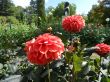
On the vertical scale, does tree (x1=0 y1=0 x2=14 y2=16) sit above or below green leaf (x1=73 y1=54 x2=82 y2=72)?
below

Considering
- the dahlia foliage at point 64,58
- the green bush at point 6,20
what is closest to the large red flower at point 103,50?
the dahlia foliage at point 64,58

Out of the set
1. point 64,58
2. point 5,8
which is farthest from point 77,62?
point 5,8

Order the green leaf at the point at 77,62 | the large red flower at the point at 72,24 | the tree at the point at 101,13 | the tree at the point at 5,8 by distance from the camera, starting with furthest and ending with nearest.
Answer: the tree at the point at 5,8, the tree at the point at 101,13, the large red flower at the point at 72,24, the green leaf at the point at 77,62

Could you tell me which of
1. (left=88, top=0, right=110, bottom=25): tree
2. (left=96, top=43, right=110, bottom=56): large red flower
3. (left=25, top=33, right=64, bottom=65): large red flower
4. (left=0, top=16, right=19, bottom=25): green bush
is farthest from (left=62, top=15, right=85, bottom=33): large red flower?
(left=88, top=0, right=110, bottom=25): tree

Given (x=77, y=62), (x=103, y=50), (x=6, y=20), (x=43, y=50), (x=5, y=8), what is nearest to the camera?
(x=43, y=50)

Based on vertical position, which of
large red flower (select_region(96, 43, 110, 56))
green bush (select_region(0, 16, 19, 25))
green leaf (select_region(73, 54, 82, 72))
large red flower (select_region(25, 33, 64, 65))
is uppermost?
large red flower (select_region(25, 33, 64, 65))

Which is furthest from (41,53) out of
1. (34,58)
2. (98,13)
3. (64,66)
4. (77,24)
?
(98,13)

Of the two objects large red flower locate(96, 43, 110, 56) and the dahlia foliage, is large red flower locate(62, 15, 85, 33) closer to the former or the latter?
the dahlia foliage

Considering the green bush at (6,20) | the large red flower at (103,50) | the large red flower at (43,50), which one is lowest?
the green bush at (6,20)

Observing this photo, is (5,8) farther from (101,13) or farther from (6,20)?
(101,13)

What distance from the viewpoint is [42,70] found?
207 centimetres

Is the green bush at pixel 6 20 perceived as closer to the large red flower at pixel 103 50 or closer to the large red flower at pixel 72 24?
the large red flower at pixel 72 24

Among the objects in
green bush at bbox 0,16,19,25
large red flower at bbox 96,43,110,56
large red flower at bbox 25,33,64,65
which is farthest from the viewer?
green bush at bbox 0,16,19,25

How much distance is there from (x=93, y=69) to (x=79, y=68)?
1.26 ft
